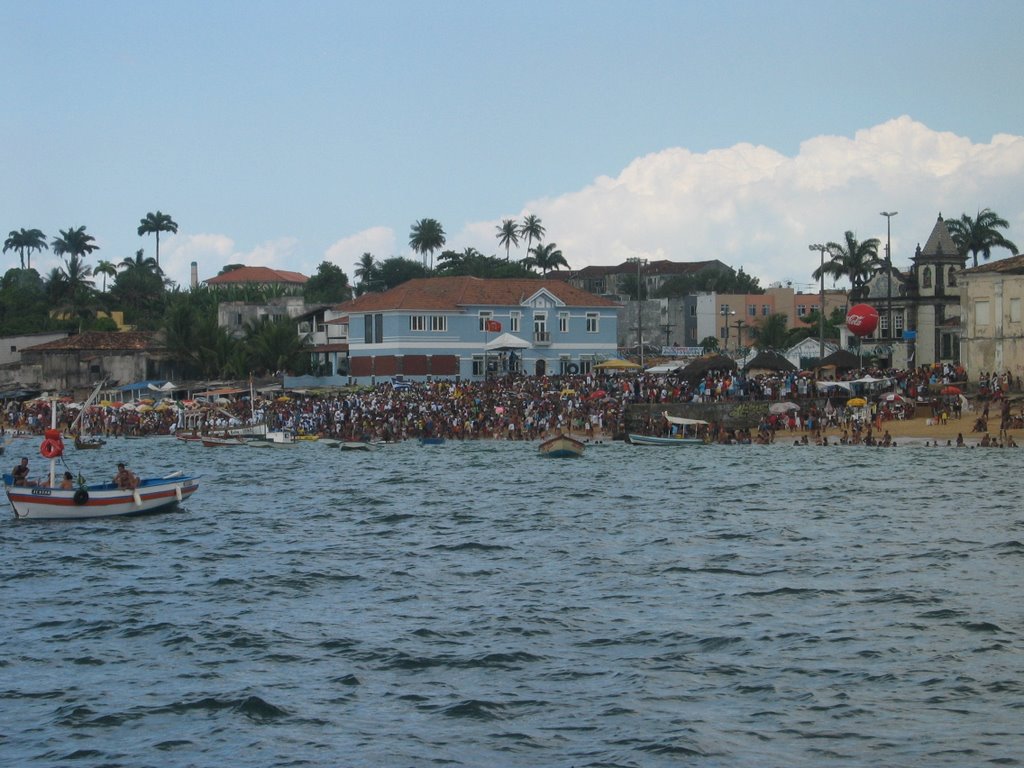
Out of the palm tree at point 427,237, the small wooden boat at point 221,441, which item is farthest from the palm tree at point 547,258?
the small wooden boat at point 221,441

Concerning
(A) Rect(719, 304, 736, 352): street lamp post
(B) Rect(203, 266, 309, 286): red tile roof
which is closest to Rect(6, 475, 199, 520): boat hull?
(A) Rect(719, 304, 736, 352): street lamp post

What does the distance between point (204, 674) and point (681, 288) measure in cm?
12589

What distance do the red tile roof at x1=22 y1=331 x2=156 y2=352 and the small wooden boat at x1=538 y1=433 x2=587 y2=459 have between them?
49221 millimetres

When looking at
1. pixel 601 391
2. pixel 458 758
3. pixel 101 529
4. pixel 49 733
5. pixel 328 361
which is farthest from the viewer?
pixel 328 361

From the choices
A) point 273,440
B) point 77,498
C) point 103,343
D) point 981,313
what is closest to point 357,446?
point 273,440

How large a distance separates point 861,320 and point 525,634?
66.1 meters

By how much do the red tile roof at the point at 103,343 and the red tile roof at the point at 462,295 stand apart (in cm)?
1649

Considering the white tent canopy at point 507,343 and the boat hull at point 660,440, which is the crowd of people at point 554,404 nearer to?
the boat hull at point 660,440

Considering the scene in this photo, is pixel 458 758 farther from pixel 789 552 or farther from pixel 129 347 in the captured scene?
pixel 129 347

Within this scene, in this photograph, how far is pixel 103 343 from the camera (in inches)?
3991

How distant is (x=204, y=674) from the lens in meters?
19.6

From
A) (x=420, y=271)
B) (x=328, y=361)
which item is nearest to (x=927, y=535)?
(x=328, y=361)

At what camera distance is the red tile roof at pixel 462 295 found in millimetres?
91188

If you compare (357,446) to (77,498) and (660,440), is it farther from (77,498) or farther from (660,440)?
(77,498)
